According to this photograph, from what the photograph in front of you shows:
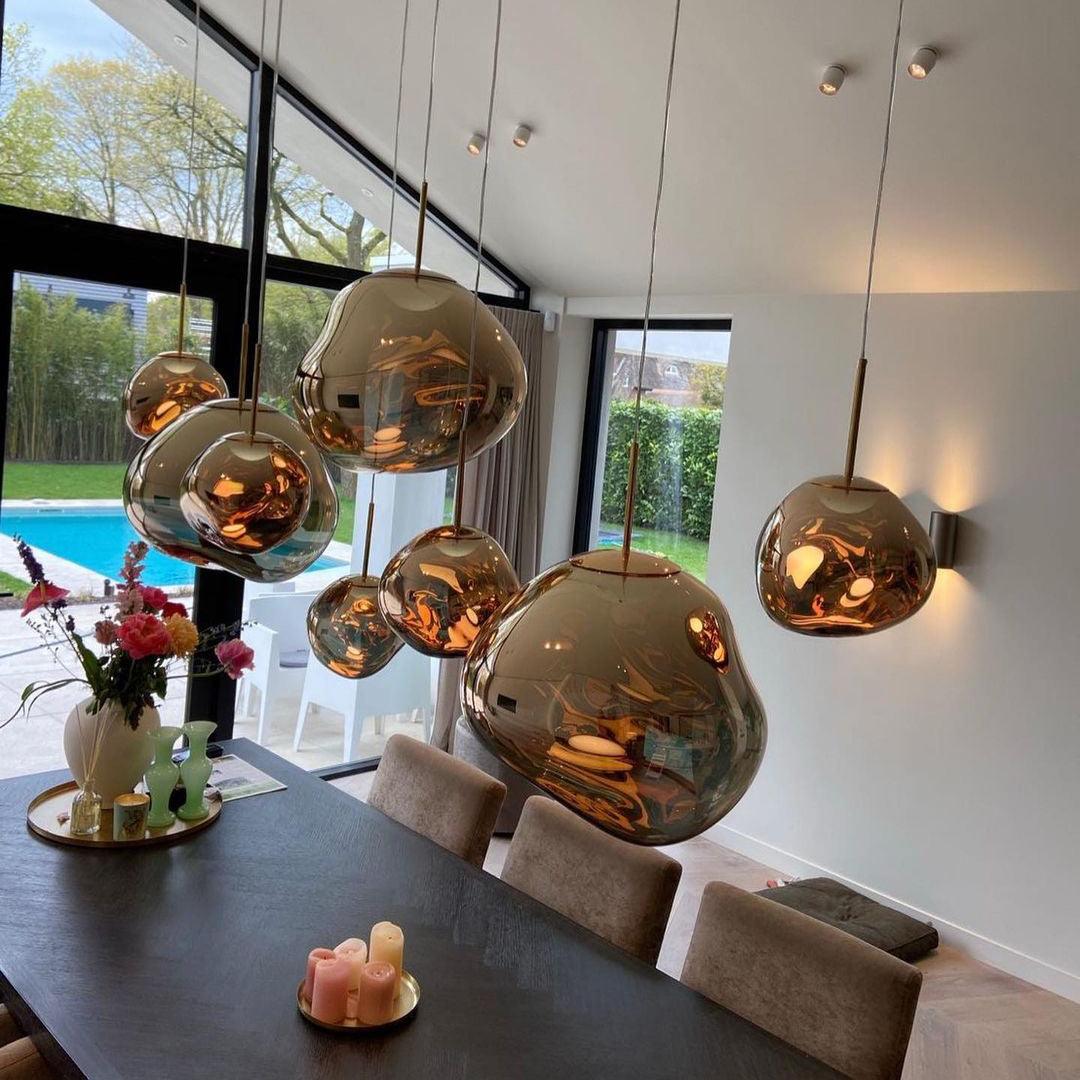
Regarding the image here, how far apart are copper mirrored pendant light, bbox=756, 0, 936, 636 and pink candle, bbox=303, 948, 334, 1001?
3.83 feet

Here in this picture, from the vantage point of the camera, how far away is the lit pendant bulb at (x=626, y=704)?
1.00 meters

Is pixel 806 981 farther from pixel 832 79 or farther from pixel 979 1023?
pixel 832 79

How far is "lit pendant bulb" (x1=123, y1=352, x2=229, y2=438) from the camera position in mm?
2537

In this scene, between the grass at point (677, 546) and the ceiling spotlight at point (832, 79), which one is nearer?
the ceiling spotlight at point (832, 79)

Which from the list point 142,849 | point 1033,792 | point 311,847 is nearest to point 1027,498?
point 1033,792

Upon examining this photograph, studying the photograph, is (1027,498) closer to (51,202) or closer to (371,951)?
(371,951)

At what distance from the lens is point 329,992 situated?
7.00 feet

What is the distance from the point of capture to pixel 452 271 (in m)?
5.74

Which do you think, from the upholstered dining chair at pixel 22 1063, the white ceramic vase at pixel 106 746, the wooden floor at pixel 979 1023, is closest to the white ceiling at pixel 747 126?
the wooden floor at pixel 979 1023

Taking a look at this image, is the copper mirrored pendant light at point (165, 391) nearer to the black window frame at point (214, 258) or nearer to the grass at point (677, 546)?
the black window frame at point (214, 258)

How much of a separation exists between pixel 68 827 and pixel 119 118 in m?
2.85

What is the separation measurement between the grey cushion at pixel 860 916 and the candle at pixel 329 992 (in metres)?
2.40

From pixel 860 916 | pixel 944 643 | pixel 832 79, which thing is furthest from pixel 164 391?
pixel 860 916

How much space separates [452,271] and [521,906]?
12.5 feet
